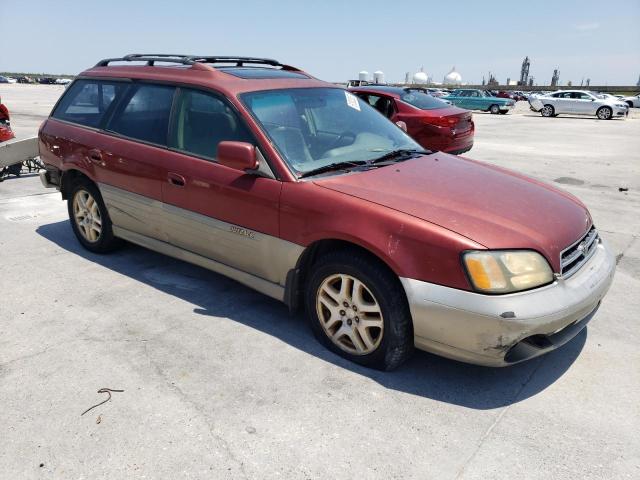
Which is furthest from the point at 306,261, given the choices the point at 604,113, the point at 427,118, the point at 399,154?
the point at 604,113

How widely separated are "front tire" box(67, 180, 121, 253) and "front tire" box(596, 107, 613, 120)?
2779cm

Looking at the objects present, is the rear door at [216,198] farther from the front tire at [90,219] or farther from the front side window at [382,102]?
the front side window at [382,102]

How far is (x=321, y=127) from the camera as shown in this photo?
12.6 feet

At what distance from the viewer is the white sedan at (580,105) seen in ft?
86.0

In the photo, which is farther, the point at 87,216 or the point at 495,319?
the point at 87,216

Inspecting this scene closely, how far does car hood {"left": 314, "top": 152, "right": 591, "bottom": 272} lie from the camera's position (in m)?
2.78

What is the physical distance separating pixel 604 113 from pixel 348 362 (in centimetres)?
2834

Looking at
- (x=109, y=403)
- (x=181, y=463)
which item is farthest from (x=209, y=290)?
(x=181, y=463)

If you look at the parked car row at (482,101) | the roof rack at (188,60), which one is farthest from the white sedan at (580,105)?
the roof rack at (188,60)

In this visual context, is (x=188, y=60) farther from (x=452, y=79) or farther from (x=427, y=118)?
(x=452, y=79)

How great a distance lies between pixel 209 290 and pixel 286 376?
1.43 m

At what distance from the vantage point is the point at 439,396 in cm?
291

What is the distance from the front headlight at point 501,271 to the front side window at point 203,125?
5.53ft

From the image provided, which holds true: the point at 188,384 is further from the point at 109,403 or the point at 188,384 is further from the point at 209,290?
the point at 209,290
